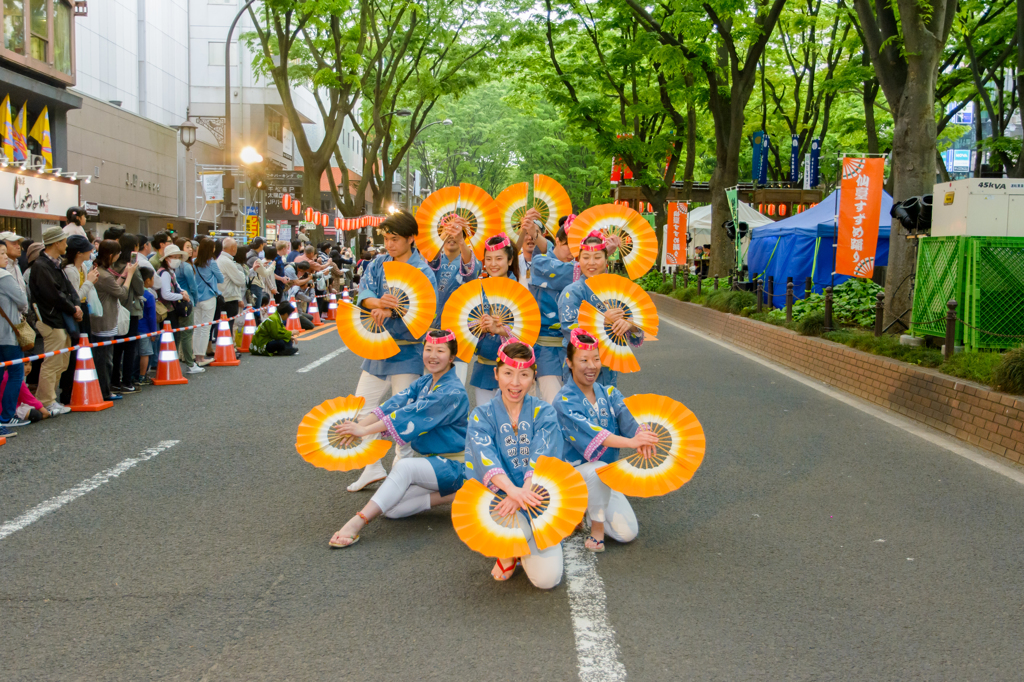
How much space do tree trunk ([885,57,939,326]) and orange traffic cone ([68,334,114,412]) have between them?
9.93 meters

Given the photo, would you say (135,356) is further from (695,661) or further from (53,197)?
(53,197)

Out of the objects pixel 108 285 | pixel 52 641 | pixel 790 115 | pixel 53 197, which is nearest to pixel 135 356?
pixel 108 285

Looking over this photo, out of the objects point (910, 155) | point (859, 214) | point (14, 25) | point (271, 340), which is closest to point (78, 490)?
point (271, 340)

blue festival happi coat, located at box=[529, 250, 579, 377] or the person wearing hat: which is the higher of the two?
the person wearing hat

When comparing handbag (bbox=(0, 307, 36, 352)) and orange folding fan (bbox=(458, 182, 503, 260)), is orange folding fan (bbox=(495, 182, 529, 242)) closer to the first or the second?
orange folding fan (bbox=(458, 182, 503, 260))

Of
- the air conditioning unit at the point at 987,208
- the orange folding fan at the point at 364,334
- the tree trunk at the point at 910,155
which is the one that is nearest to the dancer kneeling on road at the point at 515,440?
the orange folding fan at the point at 364,334

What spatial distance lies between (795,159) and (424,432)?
26.9 metres

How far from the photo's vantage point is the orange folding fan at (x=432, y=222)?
669 cm

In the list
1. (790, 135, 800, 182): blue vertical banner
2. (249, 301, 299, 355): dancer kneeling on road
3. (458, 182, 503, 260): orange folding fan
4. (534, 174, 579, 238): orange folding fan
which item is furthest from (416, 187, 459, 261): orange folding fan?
(790, 135, 800, 182): blue vertical banner

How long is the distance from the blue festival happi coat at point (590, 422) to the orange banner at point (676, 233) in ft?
76.7

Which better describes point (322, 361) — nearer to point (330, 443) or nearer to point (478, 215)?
point (478, 215)

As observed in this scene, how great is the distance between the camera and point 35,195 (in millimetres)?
19422

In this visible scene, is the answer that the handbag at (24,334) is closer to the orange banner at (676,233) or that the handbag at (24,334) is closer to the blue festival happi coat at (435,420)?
the blue festival happi coat at (435,420)

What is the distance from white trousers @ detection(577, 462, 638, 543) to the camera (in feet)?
16.5
